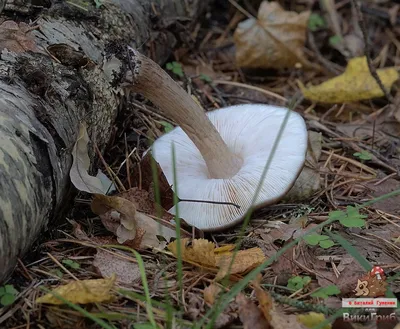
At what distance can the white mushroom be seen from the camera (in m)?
1.88

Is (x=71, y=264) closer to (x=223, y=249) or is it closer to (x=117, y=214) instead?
(x=117, y=214)

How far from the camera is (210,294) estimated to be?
58.4 inches

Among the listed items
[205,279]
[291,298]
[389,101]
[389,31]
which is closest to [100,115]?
[205,279]

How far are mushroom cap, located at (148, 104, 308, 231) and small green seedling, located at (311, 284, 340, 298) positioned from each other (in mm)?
400

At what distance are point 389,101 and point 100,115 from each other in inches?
61.2

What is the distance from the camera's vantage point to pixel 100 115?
2.01 metres

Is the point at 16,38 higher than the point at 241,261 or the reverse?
higher

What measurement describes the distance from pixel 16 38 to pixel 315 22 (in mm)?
2188

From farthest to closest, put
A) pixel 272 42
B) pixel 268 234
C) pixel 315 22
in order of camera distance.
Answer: pixel 315 22 → pixel 272 42 → pixel 268 234

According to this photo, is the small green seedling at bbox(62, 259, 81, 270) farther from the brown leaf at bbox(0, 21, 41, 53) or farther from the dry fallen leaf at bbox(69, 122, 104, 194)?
the brown leaf at bbox(0, 21, 41, 53)

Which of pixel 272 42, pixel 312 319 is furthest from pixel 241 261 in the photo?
pixel 272 42

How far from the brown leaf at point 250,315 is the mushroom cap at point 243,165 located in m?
0.46

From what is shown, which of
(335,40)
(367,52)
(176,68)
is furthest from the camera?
(335,40)

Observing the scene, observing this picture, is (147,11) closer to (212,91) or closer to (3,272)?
(212,91)
